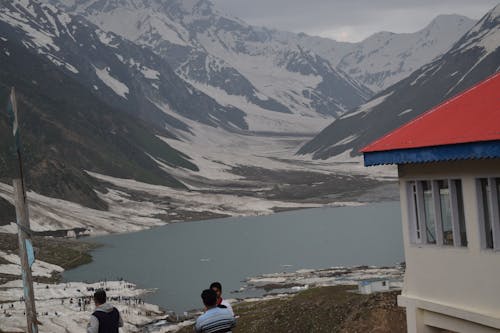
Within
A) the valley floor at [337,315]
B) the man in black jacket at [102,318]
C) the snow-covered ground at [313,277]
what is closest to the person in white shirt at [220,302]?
the man in black jacket at [102,318]

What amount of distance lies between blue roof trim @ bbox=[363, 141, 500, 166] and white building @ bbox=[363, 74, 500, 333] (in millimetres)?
18

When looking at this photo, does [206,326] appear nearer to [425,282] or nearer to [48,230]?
[425,282]

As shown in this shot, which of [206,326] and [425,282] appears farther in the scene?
[425,282]

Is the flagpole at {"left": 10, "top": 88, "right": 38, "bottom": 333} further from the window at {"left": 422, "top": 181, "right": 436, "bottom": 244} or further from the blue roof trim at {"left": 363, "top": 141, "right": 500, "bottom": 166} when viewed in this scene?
the window at {"left": 422, "top": 181, "right": 436, "bottom": 244}

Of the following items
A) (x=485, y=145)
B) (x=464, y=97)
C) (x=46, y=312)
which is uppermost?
(x=464, y=97)

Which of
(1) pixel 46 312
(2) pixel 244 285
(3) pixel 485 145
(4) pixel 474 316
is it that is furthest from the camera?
Answer: (2) pixel 244 285

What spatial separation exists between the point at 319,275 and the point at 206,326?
86729mm

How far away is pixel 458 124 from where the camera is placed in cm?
1700

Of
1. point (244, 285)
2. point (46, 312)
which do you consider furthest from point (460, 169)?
point (244, 285)

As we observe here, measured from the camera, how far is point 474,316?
16.8 meters

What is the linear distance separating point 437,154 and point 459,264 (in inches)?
92.7

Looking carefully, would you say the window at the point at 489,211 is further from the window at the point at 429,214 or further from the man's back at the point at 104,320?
the man's back at the point at 104,320

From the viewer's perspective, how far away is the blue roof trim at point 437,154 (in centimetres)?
1526

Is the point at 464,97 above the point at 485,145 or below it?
above
